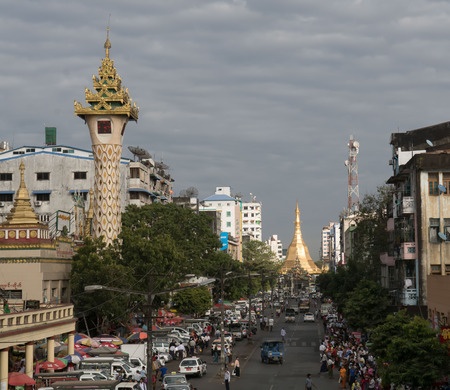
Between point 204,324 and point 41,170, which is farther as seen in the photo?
point 41,170

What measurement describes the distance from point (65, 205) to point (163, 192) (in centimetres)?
2668

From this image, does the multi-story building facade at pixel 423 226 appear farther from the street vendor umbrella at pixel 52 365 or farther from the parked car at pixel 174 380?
the street vendor umbrella at pixel 52 365

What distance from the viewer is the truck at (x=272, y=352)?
63.9 m

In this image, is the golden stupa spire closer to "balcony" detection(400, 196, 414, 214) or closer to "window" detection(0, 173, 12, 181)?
"balcony" detection(400, 196, 414, 214)

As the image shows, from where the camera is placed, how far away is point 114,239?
7494 cm

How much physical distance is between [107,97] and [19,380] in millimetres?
40759

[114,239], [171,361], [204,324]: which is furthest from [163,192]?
[171,361]

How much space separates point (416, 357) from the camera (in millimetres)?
38906

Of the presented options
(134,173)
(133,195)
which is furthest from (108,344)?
(133,195)

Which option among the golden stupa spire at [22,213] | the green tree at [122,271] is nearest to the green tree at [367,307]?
the green tree at [122,271]

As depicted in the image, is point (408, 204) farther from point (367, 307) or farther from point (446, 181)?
point (367, 307)

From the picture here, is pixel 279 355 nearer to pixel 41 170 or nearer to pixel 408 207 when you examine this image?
pixel 408 207

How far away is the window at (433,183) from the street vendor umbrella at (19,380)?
33405 mm

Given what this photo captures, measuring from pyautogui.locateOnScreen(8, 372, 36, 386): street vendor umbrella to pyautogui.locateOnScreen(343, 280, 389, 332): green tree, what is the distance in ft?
107
